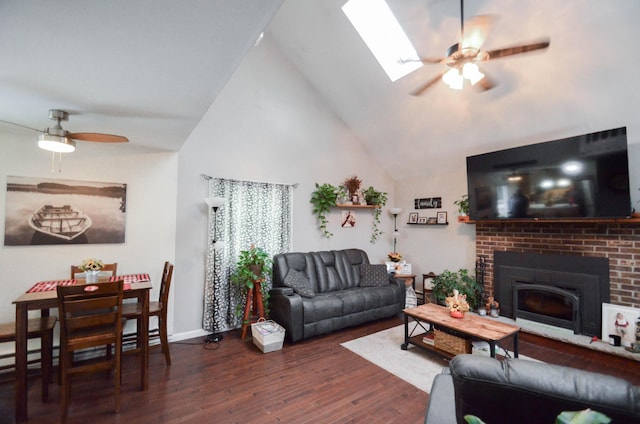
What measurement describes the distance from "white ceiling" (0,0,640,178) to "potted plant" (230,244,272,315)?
5.23 feet

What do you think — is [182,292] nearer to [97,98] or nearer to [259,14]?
[97,98]

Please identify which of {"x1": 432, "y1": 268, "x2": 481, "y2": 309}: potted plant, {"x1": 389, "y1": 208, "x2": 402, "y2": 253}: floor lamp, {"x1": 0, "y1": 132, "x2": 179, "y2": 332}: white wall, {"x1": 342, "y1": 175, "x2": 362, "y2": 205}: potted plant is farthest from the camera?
{"x1": 389, "y1": 208, "x2": 402, "y2": 253}: floor lamp

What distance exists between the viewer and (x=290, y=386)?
254 cm

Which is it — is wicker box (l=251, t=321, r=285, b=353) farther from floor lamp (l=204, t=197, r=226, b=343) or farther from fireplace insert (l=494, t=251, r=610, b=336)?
fireplace insert (l=494, t=251, r=610, b=336)

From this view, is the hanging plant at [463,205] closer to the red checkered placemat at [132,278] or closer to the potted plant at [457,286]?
the potted plant at [457,286]

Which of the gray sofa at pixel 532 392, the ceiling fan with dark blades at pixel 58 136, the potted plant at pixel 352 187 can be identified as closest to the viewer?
the gray sofa at pixel 532 392

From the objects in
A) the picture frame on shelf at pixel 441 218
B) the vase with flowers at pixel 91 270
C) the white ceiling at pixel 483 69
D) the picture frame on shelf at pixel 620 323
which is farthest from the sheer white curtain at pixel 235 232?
the picture frame on shelf at pixel 620 323

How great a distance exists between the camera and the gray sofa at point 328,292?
11.4 feet

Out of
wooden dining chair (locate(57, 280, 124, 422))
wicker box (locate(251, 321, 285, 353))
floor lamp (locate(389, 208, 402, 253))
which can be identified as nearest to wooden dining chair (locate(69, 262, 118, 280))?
wooden dining chair (locate(57, 280, 124, 422))

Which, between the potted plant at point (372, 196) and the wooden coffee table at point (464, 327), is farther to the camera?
the potted plant at point (372, 196)

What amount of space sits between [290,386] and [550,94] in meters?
4.10

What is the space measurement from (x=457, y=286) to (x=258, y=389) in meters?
3.27

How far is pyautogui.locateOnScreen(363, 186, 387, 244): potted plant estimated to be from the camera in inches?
207

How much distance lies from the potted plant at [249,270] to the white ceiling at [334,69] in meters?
1.59
